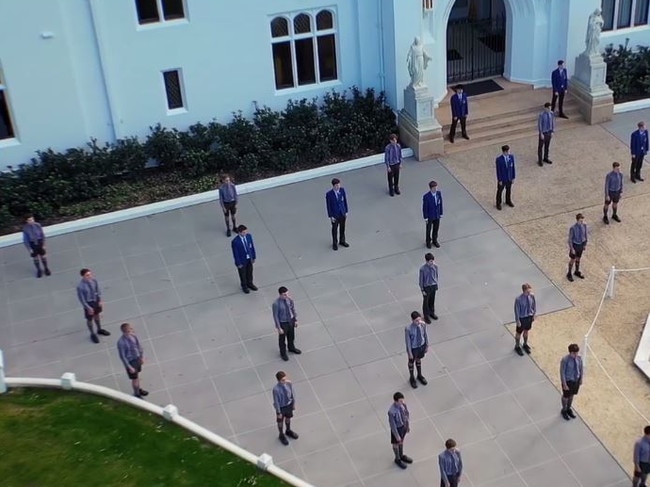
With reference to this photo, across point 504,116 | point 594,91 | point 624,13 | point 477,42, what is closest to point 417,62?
point 504,116

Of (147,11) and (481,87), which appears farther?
(481,87)

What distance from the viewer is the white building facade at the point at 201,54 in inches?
896

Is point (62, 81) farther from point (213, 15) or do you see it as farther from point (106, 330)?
point (106, 330)

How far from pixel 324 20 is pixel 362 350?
10337 millimetres

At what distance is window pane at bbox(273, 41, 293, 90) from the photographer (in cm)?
2502

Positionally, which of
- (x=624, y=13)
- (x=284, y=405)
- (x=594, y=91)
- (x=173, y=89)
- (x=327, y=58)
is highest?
(x=624, y=13)

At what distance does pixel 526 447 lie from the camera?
1596cm

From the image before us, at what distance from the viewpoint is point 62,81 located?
75.8 ft

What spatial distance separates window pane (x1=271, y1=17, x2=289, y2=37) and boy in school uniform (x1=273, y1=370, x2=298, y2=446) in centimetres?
1164

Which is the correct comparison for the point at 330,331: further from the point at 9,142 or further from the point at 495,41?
the point at 495,41

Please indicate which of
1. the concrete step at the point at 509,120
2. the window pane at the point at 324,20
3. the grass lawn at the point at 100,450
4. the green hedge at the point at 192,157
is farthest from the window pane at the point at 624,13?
the grass lawn at the point at 100,450

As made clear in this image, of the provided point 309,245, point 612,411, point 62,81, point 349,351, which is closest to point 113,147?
point 62,81

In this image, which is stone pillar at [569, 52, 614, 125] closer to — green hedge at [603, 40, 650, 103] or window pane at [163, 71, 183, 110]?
green hedge at [603, 40, 650, 103]

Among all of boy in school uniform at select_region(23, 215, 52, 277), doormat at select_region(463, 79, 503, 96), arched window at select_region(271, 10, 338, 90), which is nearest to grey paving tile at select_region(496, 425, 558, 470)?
boy in school uniform at select_region(23, 215, 52, 277)
